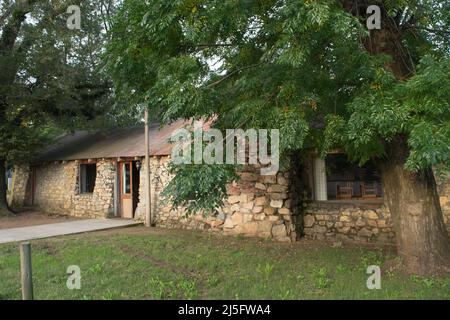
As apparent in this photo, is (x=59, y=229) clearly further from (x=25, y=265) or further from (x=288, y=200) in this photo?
(x=25, y=265)

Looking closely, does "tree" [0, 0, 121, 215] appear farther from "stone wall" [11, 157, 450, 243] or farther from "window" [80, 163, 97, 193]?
"stone wall" [11, 157, 450, 243]

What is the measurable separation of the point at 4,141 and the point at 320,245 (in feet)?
Answer: 39.5

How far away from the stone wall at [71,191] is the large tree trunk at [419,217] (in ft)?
34.3

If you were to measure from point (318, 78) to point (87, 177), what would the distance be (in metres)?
12.5

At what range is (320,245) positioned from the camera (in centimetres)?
902

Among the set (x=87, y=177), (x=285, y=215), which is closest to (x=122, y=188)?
(x=87, y=177)


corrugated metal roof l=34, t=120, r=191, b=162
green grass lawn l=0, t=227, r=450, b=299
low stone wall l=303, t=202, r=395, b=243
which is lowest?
green grass lawn l=0, t=227, r=450, b=299

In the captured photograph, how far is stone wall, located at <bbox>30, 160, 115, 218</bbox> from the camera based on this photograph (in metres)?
14.3

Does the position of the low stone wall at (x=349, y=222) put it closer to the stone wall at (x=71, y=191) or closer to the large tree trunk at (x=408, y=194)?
the large tree trunk at (x=408, y=194)

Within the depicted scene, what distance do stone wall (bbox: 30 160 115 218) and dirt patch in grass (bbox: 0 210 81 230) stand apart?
22.9 inches

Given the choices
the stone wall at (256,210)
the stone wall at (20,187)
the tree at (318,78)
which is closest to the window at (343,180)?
the stone wall at (256,210)

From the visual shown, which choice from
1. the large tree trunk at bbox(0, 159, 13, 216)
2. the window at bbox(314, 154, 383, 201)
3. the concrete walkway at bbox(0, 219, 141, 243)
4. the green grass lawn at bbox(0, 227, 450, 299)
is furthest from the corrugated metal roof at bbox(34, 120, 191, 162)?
the window at bbox(314, 154, 383, 201)

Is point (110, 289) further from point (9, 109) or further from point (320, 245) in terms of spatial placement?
point (9, 109)
